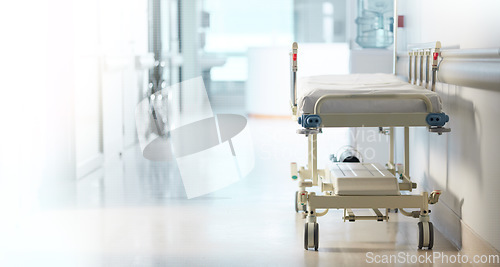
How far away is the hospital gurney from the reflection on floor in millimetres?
134

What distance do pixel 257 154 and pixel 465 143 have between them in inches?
122

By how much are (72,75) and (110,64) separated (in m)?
0.78

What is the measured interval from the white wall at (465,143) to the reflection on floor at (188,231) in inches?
8.0

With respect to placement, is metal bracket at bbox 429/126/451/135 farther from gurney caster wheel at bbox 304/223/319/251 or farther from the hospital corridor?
gurney caster wheel at bbox 304/223/319/251

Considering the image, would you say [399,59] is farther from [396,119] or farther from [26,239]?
[26,239]

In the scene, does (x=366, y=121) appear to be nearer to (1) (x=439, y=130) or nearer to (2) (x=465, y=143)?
(1) (x=439, y=130)

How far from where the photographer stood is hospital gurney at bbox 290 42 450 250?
2600 millimetres

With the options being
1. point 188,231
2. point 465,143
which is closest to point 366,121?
point 465,143

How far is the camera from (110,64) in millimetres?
5359

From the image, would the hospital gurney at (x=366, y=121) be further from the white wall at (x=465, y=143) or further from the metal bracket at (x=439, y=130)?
the white wall at (x=465, y=143)

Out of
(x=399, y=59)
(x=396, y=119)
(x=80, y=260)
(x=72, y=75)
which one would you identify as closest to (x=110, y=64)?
(x=72, y=75)

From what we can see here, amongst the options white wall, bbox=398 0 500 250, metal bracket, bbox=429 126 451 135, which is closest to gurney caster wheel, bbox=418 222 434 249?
white wall, bbox=398 0 500 250

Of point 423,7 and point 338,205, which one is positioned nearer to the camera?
point 338,205

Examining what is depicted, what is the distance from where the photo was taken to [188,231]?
3158mm
